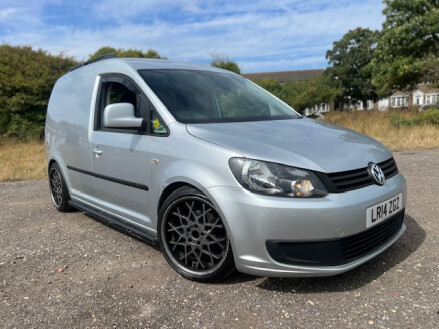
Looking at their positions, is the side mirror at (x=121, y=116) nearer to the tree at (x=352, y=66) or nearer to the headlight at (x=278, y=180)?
the headlight at (x=278, y=180)

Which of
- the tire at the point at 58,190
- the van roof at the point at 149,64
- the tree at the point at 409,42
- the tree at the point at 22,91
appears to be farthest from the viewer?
the tree at the point at 409,42

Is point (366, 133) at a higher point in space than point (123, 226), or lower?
lower

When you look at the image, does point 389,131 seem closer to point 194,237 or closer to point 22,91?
point 194,237

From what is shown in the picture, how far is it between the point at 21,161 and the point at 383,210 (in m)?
9.91

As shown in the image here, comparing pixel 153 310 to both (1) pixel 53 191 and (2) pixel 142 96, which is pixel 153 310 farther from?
(1) pixel 53 191

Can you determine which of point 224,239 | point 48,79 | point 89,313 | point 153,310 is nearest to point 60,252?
point 89,313

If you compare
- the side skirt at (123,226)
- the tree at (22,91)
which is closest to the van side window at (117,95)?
the side skirt at (123,226)

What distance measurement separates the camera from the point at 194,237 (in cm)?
277

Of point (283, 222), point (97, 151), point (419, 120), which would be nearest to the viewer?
point (283, 222)

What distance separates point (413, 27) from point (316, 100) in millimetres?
10696

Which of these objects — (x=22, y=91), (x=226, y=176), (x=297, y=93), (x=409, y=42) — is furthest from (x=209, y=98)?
(x=297, y=93)

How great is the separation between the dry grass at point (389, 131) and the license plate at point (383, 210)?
7.42 meters

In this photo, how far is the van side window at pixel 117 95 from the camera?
329cm

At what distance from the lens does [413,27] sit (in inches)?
696
